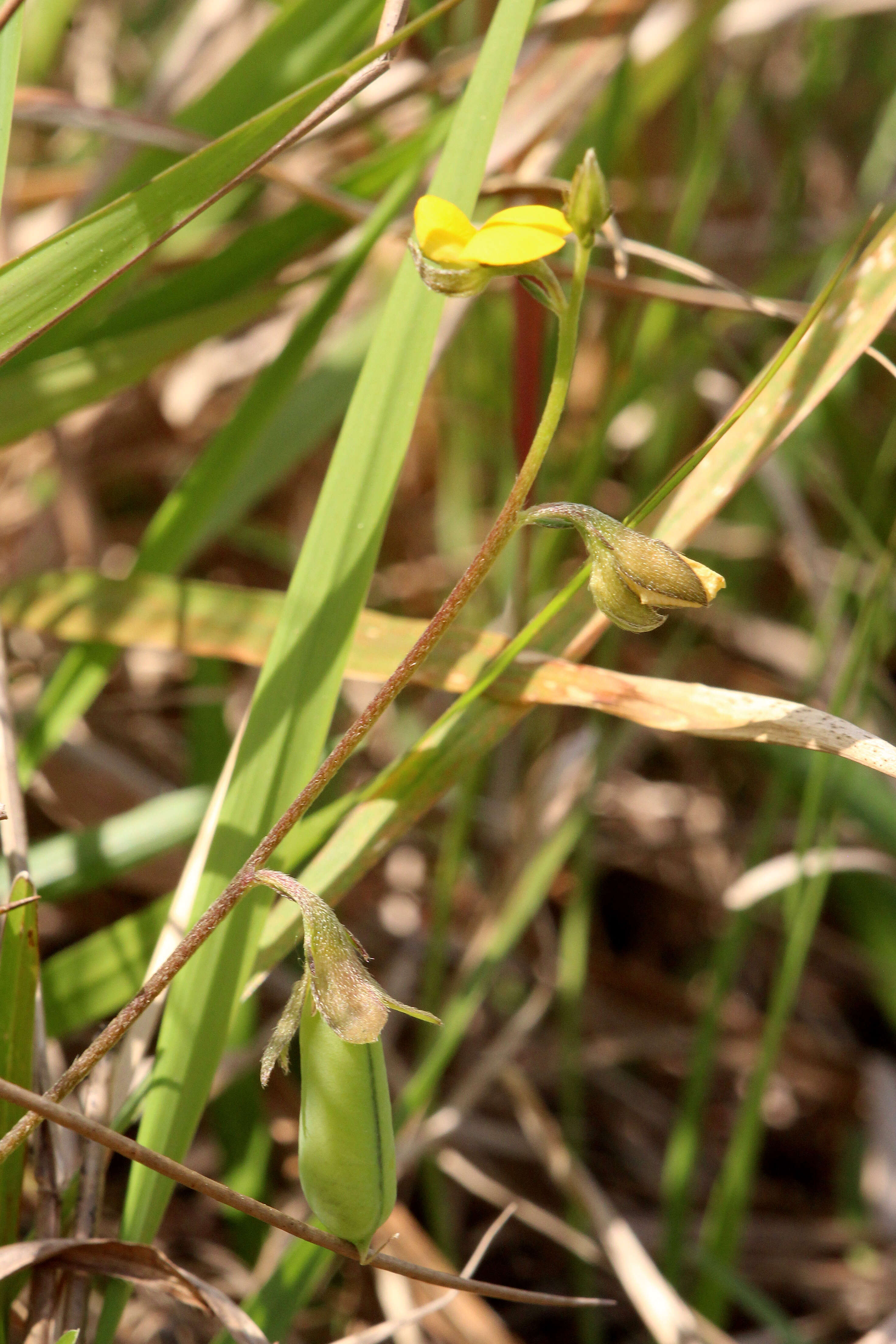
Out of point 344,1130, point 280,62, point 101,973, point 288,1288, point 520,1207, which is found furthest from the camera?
point 520,1207

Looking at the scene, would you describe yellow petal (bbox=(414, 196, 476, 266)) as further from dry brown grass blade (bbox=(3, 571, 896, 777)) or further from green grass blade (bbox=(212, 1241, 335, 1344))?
green grass blade (bbox=(212, 1241, 335, 1344))

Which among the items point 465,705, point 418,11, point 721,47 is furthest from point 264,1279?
point 721,47

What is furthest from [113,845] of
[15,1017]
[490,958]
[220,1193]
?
[220,1193]

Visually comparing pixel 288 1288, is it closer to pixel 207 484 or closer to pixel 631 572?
pixel 631 572

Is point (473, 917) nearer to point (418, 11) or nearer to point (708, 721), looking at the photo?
point (708, 721)

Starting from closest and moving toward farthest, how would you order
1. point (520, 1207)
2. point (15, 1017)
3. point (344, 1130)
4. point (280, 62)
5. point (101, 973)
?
1. point (344, 1130)
2. point (15, 1017)
3. point (101, 973)
4. point (280, 62)
5. point (520, 1207)

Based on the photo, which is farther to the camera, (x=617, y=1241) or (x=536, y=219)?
(x=617, y=1241)

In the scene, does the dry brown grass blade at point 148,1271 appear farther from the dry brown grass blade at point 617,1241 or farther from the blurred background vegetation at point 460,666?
the dry brown grass blade at point 617,1241
